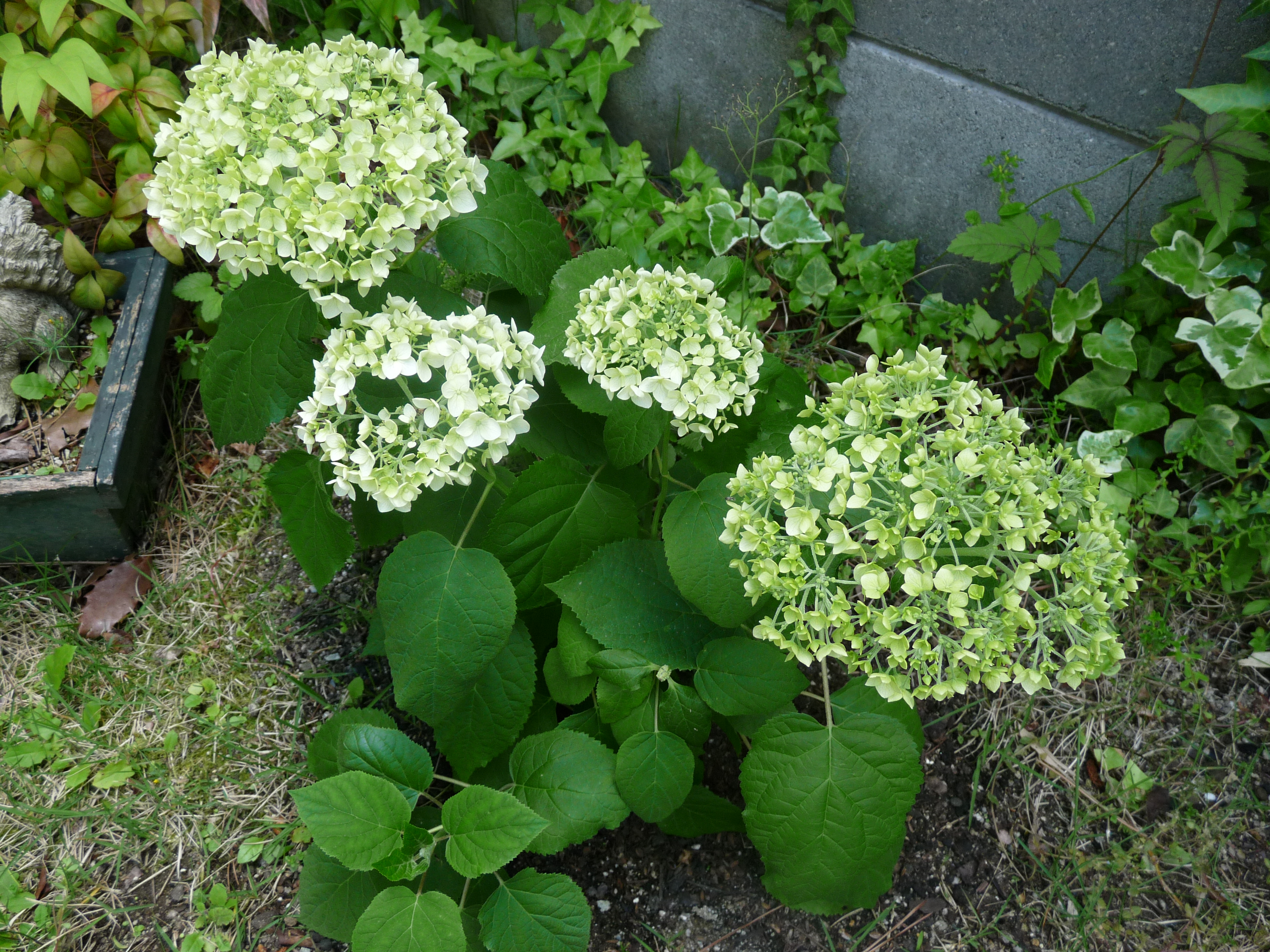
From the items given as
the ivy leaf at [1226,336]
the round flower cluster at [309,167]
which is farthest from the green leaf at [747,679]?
the ivy leaf at [1226,336]

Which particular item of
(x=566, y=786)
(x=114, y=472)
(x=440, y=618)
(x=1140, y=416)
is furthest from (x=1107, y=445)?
(x=114, y=472)

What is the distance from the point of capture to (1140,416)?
2.42m

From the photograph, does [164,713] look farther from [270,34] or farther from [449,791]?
[270,34]

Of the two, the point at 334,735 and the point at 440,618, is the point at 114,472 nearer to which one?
the point at 334,735

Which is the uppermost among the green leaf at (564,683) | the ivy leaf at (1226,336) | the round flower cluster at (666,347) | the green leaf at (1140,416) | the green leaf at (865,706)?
the round flower cluster at (666,347)

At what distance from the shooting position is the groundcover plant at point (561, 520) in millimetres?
1452

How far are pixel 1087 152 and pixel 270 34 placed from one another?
2.63m

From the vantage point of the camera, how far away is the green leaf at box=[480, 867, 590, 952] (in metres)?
1.64

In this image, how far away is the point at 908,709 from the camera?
1.86 meters

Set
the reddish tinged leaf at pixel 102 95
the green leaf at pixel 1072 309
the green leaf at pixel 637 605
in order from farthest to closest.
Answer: the reddish tinged leaf at pixel 102 95 < the green leaf at pixel 1072 309 < the green leaf at pixel 637 605

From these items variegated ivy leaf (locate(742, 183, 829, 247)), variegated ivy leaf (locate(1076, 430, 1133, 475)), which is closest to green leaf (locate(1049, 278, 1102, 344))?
variegated ivy leaf (locate(1076, 430, 1133, 475))

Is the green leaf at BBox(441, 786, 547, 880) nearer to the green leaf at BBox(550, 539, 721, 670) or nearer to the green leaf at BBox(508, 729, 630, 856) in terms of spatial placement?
the green leaf at BBox(508, 729, 630, 856)

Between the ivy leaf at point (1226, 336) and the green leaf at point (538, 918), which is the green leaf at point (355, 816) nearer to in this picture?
the green leaf at point (538, 918)

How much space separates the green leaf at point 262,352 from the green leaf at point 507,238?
34 centimetres
